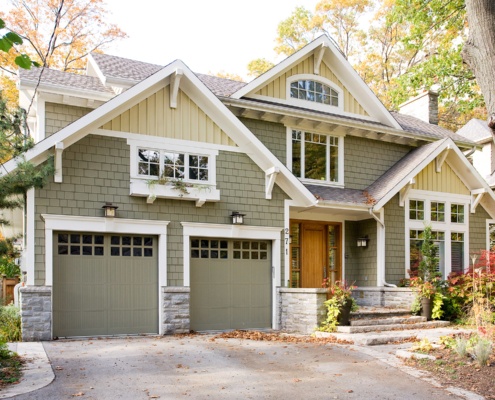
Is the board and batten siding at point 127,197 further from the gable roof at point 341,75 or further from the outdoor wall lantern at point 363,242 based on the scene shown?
the outdoor wall lantern at point 363,242

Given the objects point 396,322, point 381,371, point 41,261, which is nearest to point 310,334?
point 396,322

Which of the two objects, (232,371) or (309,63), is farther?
(309,63)

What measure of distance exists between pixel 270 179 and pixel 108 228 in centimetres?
373

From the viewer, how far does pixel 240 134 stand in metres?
11.8

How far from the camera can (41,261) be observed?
9961 millimetres

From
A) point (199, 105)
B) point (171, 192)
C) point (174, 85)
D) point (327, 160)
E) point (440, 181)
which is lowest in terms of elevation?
point (171, 192)

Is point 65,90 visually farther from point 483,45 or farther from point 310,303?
point 483,45

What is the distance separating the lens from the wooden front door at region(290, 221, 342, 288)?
14086 millimetres

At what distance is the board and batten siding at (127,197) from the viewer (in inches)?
403

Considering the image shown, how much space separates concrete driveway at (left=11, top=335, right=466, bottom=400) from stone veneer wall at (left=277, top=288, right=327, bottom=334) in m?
1.51

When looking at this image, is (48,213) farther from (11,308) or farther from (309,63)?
(309,63)

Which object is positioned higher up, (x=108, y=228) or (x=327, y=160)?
(x=327, y=160)

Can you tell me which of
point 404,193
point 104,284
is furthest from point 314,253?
point 104,284

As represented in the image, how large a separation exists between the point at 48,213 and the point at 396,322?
25.4ft
